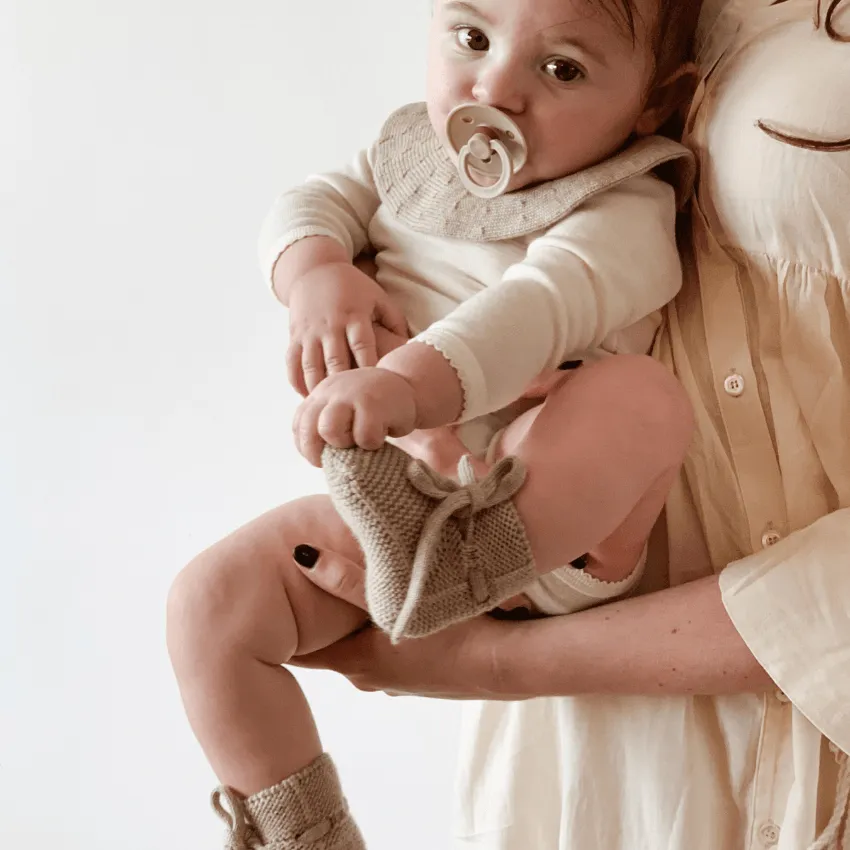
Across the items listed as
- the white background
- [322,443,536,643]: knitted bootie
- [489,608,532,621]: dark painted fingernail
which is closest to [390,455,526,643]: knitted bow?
[322,443,536,643]: knitted bootie

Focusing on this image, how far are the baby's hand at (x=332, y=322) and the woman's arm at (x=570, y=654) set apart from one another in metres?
0.15

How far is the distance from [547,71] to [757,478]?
14.3 inches

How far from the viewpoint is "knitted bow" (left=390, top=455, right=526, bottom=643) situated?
0.68 metres

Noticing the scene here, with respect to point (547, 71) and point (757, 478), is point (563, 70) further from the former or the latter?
point (757, 478)

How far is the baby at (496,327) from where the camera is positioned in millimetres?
691

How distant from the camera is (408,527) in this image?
0.68 m

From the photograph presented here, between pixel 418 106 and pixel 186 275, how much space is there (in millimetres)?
526


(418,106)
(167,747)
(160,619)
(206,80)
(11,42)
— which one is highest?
(11,42)

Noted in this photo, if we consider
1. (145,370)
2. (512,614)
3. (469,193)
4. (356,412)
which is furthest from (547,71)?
(145,370)

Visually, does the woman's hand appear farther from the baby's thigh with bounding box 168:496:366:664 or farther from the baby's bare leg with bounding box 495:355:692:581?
the baby's bare leg with bounding box 495:355:692:581

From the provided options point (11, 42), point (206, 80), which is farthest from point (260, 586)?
point (11, 42)

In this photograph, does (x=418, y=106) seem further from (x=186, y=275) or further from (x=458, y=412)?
(x=186, y=275)

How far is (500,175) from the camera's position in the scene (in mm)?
871

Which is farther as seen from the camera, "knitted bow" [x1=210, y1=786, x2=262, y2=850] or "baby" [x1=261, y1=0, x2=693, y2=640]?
"knitted bow" [x1=210, y1=786, x2=262, y2=850]
